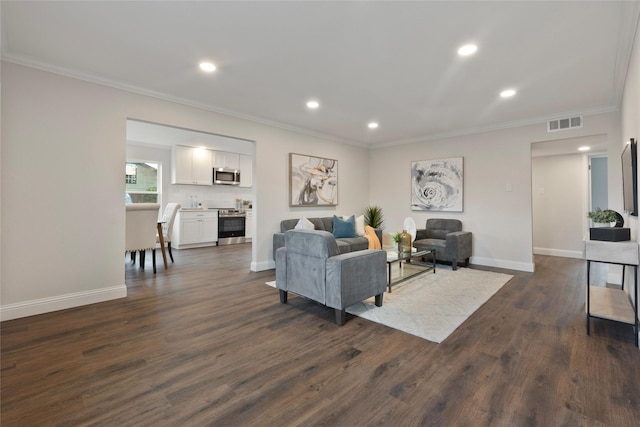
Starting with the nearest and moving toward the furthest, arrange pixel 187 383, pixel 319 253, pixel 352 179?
pixel 187 383, pixel 319 253, pixel 352 179

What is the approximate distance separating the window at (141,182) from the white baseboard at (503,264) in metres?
7.32

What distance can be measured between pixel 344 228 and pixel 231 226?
384 centimetres

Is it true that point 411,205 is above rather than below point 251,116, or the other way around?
below

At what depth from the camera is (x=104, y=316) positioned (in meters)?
2.82

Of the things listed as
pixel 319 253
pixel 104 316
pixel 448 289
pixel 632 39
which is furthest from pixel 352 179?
pixel 104 316

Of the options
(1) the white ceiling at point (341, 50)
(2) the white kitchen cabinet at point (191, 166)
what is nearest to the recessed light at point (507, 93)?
(1) the white ceiling at point (341, 50)

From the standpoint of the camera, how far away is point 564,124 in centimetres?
439

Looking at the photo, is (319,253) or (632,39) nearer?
(632,39)

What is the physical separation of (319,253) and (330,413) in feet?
4.52

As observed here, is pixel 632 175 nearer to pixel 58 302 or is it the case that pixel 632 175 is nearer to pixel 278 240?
pixel 278 240

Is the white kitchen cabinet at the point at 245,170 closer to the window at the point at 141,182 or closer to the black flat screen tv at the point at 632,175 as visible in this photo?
the window at the point at 141,182

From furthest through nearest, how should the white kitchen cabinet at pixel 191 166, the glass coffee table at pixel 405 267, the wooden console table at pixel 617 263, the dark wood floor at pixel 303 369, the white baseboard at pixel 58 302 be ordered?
Result: the white kitchen cabinet at pixel 191 166, the glass coffee table at pixel 405 267, the white baseboard at pixel 58 302, the wooden console table at pixel 617 263, the dark wood floor at pixel 303 369

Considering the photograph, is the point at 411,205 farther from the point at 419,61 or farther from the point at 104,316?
the point at 104,316

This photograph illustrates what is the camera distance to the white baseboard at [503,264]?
15.5 ft
